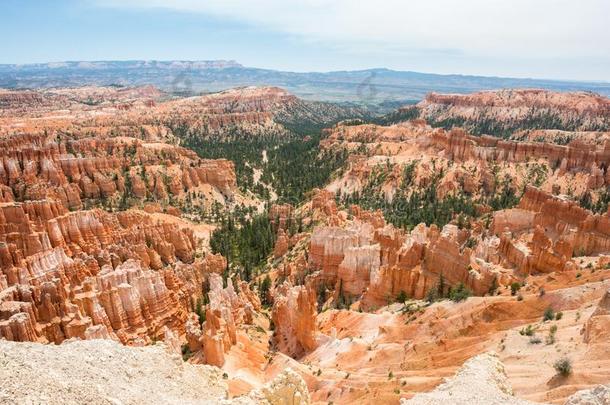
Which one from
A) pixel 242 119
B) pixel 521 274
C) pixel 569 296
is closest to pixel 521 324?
pixel 569 296

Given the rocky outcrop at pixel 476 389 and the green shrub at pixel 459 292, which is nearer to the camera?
the rocky outcrop at pixel 476 389

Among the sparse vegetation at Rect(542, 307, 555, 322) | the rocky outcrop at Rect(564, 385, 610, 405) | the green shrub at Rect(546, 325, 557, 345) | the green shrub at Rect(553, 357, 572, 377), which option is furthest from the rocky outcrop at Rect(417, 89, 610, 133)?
the rocky outcrop at Rect(564, 385, 610, 405)

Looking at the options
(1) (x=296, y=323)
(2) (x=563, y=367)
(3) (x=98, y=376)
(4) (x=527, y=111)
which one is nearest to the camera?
(3) (x=98, y=376)

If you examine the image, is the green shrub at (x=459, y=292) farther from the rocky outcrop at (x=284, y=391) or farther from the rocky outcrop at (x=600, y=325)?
the rocky outcrop at (x=284, y=391)

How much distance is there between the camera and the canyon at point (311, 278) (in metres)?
14.7

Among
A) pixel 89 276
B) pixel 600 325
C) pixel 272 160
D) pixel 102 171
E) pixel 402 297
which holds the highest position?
pixel 600 325

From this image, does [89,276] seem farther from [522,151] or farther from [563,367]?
[522,151]

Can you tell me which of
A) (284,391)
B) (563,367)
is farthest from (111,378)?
(563,367)

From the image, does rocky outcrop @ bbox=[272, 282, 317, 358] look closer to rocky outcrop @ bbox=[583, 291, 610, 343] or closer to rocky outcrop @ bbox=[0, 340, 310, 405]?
rocky outcrop @ bbox=[0, 340, 310, 405]

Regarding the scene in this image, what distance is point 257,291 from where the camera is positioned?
41125mm

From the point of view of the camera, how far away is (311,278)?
3931cm

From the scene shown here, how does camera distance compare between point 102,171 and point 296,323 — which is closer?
point 296,323

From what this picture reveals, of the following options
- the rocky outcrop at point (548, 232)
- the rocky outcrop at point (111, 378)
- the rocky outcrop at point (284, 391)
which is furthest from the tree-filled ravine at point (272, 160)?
the rocky outcrop at point (284, 391)

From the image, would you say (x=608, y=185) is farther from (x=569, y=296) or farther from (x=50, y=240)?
(x=50, y=240)
